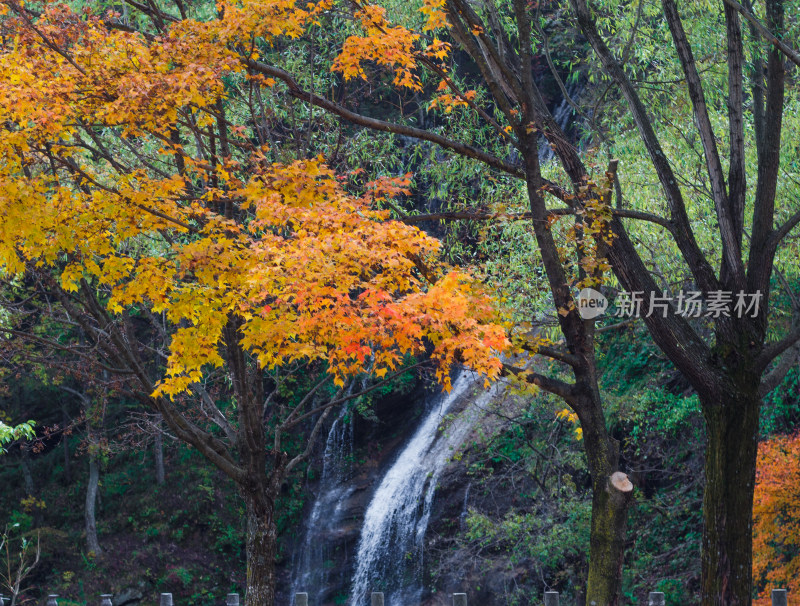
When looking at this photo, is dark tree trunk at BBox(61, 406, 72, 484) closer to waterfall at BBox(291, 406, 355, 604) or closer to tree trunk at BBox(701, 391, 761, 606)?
waterfall at BBox(291, 406, 355, 604)

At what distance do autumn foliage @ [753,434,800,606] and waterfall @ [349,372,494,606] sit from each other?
552cm

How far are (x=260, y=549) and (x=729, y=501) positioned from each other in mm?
3727

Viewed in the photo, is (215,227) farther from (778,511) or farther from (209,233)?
(778,511)

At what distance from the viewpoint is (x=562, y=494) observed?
1046 cm

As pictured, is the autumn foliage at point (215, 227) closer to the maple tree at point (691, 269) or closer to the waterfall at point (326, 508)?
the maple tree at point (691, 269)

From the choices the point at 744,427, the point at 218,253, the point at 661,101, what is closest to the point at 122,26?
the point at 218,253

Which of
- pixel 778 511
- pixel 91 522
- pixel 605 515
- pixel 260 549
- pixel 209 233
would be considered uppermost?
pixel 209 233

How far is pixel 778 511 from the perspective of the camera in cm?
749

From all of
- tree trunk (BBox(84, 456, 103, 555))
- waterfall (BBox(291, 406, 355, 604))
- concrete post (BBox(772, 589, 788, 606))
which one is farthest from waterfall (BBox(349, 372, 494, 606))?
concrete post (BBox(772, 589, 788, 606))

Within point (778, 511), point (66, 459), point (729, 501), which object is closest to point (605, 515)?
point (729, 501)

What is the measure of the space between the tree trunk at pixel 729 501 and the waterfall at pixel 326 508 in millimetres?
10347

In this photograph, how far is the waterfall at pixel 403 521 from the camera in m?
13.1

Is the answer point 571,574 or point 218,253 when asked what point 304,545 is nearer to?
point 571,574

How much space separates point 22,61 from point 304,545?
12.2 meters
